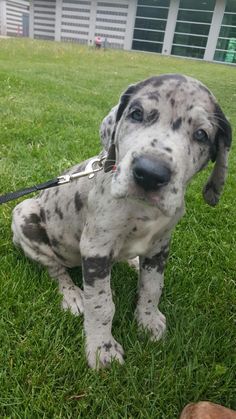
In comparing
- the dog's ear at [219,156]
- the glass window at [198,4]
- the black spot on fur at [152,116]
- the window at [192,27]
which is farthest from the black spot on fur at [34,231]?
Answer: the glass window at [198,4]

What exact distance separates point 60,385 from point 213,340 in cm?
118

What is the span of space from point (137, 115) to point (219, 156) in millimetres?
634

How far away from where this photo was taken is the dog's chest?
2771 millimetres

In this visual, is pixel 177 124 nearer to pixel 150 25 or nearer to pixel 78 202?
pixel 78 202

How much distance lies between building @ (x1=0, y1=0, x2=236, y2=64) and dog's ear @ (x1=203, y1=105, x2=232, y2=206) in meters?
57.0

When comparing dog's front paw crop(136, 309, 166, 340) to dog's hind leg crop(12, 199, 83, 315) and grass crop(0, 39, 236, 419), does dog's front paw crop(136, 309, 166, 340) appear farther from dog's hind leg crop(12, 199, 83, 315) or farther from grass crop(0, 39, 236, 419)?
dog's hind leg crop(12, 199, 83, 315)

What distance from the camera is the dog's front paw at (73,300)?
328 cm

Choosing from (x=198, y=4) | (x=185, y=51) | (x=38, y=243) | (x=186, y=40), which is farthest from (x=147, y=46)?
(x=38, y=243)

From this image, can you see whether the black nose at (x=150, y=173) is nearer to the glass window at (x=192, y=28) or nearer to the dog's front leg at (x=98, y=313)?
the dog's front leg at (x=98, y=313)

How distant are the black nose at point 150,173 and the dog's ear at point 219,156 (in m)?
0.68

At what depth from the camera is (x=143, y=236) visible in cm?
285

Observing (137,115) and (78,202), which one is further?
(78,202)

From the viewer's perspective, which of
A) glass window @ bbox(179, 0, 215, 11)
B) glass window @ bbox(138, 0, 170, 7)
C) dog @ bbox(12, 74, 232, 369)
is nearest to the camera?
dog @ bbox(12, 74, 232, 369)

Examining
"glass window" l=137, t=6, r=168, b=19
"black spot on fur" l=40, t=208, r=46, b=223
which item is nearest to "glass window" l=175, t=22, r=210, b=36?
"glass window" l=137, t=6, r=168, b=19
